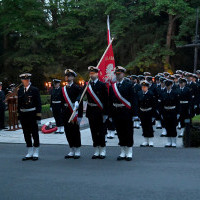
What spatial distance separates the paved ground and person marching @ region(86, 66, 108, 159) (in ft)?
1.33

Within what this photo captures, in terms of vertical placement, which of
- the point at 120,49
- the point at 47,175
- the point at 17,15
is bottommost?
the point at 47,175

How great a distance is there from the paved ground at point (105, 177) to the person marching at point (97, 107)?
0.41 m

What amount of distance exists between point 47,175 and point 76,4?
24721 mm

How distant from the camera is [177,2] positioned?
25453 millimetres

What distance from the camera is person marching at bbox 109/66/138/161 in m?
8.35

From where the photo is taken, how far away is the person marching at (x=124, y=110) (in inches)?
329

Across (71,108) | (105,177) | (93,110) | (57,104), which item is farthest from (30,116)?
(57,104)

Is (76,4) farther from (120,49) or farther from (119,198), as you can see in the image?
(119,198)

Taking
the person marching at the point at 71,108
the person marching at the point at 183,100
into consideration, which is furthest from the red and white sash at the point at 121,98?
the person marching at the point at 183,100

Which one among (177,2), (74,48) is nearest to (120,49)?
(74,48)

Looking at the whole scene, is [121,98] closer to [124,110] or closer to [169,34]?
[124,110]

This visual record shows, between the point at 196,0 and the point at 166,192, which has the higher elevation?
the point at 196,0

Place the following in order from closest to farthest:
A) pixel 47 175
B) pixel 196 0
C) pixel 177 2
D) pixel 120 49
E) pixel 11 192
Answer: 1. pixel 11 192
2. pixel 47 175
3. pixel 177 2
4. pixel 196 0
5. pixel 120 49

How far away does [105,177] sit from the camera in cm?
686
